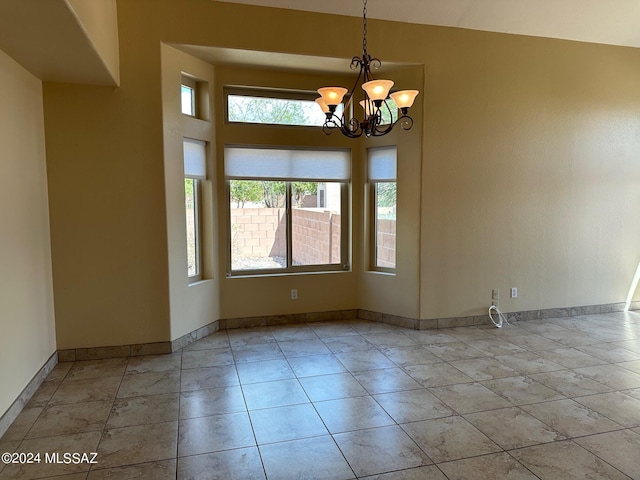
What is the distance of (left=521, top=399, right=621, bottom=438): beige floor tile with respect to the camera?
2.69 metres

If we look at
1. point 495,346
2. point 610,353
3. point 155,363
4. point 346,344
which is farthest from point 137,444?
point 610,353

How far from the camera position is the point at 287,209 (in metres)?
4.95

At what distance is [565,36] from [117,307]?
5.68m

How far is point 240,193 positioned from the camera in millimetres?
4754

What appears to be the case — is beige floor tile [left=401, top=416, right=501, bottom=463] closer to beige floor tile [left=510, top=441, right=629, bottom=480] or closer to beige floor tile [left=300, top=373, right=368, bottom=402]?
beige floor tile [left=510, top=441, right=629, bottom=480]

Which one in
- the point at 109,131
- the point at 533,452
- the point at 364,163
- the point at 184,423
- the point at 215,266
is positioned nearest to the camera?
the point at 533,452

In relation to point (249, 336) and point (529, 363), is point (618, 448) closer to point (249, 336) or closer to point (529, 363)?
point (529, 363)

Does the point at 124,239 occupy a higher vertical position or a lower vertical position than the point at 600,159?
lower

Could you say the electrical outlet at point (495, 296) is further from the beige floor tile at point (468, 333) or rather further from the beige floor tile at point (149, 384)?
the beige floor tile at point (149, 384)

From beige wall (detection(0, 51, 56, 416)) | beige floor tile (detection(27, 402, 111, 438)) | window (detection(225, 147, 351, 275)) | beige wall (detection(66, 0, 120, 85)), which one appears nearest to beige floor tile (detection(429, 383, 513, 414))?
window (detection(225, 147, 351, 275))

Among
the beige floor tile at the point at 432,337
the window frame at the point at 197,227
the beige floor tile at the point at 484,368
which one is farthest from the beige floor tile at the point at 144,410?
the beige floor tile at the point at 432,337

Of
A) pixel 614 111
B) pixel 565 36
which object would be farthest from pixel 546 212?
pixel 565 36

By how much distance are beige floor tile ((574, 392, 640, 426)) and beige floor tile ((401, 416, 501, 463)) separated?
38.6 inches

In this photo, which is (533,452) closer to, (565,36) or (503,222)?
(503,222)
